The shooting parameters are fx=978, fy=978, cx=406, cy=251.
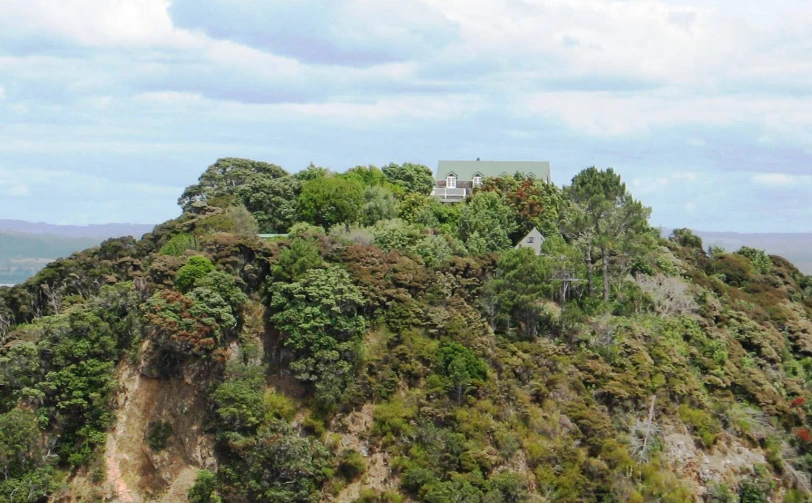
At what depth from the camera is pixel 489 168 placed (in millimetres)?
93938

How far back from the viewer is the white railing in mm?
87600

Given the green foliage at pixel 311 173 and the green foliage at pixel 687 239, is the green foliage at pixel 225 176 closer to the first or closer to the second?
the green foliage at pixel 311 173

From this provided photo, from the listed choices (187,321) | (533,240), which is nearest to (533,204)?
(533,240)

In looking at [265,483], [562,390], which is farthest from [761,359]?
[265,483]

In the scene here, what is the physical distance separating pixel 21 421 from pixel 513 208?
37680 millimetres

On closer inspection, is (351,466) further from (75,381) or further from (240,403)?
(75,381)

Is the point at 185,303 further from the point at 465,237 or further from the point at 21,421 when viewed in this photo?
the point at 465,237

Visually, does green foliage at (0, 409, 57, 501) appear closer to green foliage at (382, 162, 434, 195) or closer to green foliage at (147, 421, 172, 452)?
green foliage at (147, 421, 172, 452)

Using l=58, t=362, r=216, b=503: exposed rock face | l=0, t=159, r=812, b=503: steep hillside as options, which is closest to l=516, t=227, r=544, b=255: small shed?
l=0, t=159, r=812, b=503: steep hillside

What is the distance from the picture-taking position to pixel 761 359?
65062mm

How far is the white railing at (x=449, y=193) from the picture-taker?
8760cm

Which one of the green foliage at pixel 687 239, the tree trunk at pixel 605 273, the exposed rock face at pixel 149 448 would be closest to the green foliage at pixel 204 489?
the exposed rock face at pixel 149 448

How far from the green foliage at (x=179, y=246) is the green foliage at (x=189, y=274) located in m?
4.74

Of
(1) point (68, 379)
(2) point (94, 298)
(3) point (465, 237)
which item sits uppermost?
(3) point (465, 237)
